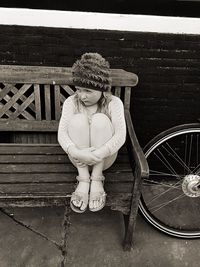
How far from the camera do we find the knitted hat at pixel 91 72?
2334 millimetres

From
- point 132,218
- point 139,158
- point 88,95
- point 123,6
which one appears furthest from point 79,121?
point 123,6

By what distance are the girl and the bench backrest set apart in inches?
18.2

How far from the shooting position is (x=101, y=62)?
93.2 inches

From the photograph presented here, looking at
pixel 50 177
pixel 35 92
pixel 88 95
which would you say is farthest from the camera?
pixel 35 92

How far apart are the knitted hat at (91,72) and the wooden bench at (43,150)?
0.66 m

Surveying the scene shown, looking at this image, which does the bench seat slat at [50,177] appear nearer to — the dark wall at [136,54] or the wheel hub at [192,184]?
the wheel hub at [192,184]

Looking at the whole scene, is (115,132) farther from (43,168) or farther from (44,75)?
(44,75)

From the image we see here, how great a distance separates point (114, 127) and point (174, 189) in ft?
5.05

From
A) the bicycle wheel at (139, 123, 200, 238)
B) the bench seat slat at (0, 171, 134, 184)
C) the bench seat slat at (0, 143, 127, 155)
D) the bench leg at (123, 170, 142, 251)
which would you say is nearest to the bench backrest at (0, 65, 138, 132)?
the bench seat slat at (0, 143, 127, 155)

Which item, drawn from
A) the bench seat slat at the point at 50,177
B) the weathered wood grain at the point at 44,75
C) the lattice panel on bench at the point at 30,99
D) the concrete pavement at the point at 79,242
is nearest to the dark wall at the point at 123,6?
the weathered wood grain at the point at 44,75

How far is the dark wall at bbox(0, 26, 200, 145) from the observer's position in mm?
3061

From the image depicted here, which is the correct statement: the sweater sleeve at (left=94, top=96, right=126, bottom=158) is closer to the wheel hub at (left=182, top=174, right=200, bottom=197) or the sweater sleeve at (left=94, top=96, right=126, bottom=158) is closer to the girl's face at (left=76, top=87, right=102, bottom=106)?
the girl's face at (left=76, top=87, right=102, bottom=106)

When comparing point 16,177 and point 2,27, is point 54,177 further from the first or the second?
point 2,27

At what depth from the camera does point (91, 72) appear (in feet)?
7.66
